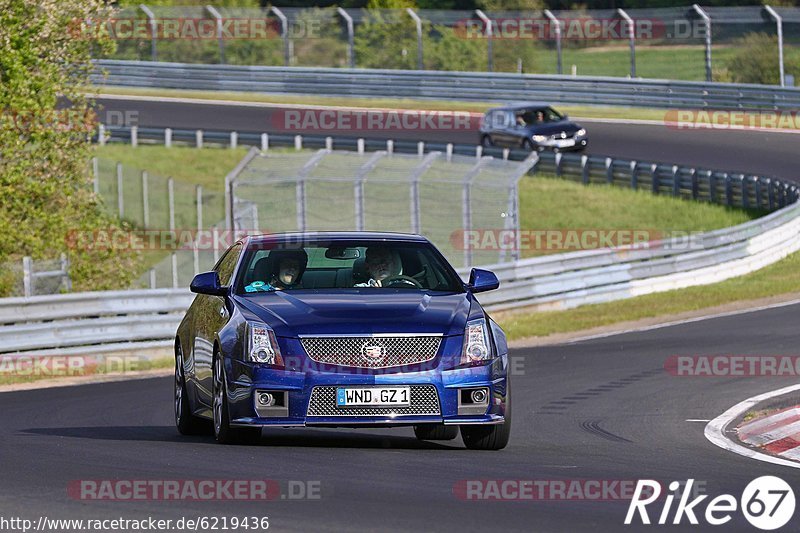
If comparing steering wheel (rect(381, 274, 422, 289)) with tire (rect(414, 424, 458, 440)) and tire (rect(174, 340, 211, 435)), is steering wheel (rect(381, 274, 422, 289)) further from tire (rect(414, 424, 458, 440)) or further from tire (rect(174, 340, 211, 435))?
tire (rect(174, 340, 211, 435))

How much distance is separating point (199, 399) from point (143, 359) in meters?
8.84

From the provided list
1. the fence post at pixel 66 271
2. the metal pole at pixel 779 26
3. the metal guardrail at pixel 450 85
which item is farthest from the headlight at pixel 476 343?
the metal pole at pixel 779 26

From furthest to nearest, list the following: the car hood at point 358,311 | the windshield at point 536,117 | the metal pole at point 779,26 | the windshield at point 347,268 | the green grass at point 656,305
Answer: the metal pole at point 779,26, the windshield at point 536,117, the green grass at point 656,305, the windshield at point 347,268, the car hood at point 358,311

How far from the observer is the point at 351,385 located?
990 cm

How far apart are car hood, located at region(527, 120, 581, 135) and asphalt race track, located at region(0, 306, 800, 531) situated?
26.1 m

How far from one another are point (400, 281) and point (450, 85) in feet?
140

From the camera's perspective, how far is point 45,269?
23.6 metres

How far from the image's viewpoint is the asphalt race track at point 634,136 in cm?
4153

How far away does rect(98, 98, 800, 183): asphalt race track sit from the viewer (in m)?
41.5

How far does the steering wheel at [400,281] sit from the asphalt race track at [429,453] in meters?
1.10

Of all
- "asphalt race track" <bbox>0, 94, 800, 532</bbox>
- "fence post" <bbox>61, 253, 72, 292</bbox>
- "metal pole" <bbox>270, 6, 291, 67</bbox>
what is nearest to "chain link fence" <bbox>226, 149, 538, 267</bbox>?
"fence post" <bbox>61, 253, 72, 292</bbox>

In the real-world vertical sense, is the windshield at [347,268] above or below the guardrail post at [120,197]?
above

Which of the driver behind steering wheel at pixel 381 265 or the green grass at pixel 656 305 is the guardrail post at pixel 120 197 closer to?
the green grass at pixel 656 305

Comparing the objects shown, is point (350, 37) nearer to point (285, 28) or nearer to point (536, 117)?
point (285, 28)
